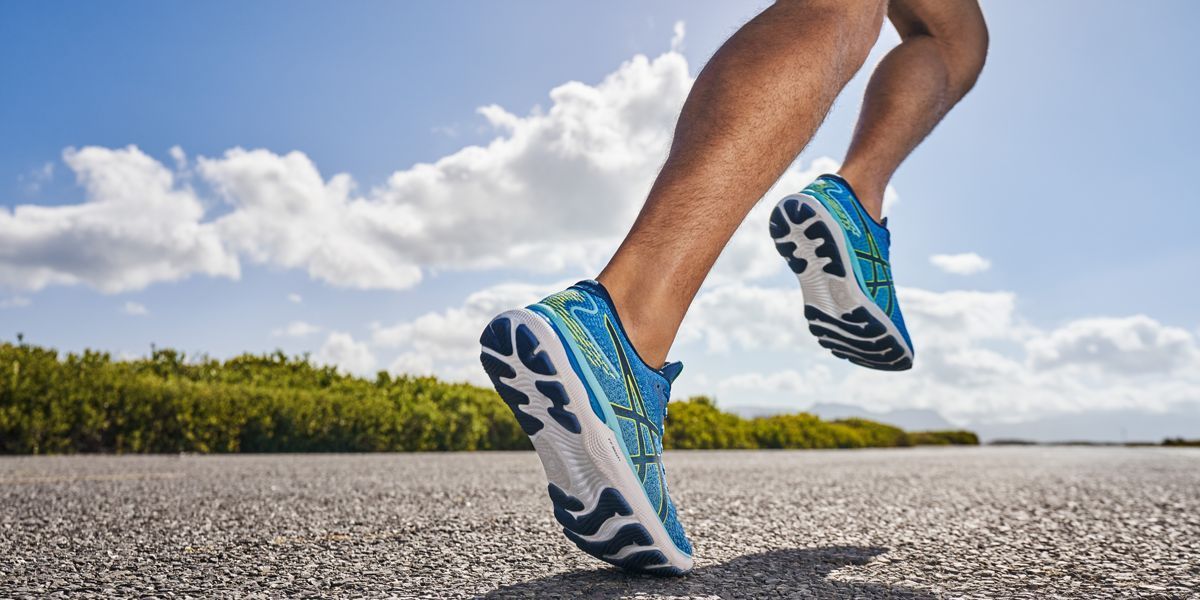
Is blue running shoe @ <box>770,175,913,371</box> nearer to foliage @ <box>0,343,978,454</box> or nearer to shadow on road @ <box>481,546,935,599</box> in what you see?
shadow on road @ <box>481,546,935,599</box>

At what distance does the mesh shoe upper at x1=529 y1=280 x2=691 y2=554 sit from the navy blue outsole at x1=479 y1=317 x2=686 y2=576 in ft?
0.14

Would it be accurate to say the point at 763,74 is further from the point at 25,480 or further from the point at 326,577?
the point at 25,480

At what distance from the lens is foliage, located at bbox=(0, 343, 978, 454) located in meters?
7.01

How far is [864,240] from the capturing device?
185 centimetres

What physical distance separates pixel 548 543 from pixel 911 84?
1.40m

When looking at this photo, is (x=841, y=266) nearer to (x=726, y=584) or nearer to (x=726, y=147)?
(x=726, y=147)

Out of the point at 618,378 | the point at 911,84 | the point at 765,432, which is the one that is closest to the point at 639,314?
the point at 618,378

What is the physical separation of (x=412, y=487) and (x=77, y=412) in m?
5.56

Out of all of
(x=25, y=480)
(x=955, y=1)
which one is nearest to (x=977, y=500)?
(x=955, y=1)

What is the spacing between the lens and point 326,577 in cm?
131

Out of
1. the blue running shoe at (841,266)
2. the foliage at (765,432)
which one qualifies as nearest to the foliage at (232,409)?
the foliage at (765,432)

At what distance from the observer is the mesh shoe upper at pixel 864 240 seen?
5.86 feet

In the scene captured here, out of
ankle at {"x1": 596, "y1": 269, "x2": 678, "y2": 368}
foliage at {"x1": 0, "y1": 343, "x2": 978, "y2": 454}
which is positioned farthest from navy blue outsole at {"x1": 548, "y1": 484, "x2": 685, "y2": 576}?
foliage at {"x1": 0, "y1": 343, "x2": 978, "y2": 454}

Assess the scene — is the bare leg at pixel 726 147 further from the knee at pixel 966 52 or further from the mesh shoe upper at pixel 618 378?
the knee at pixel 966 52
